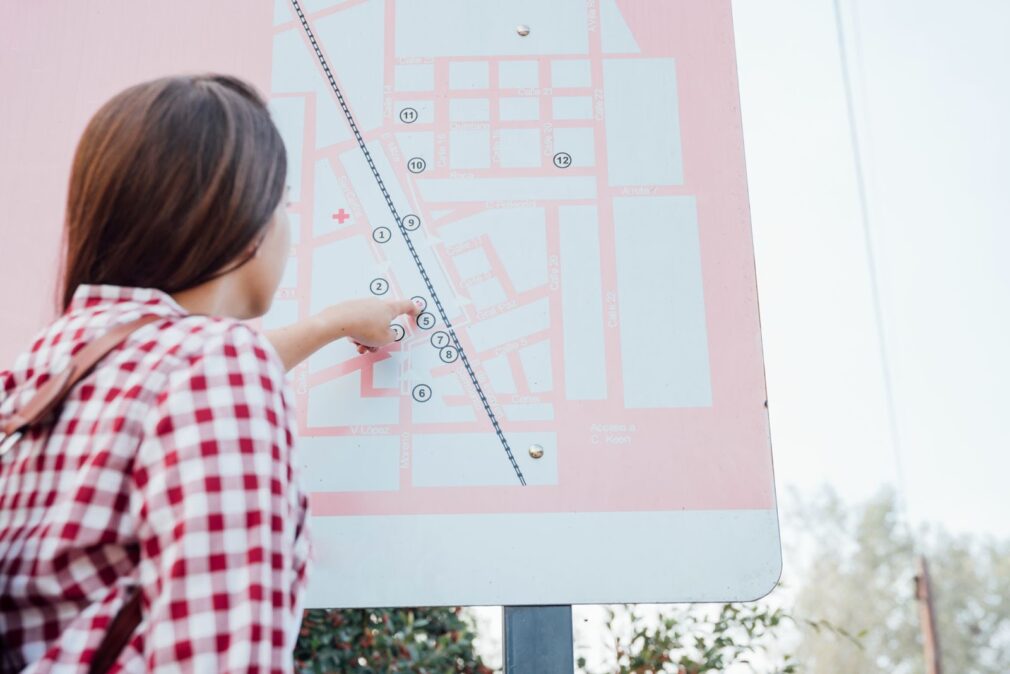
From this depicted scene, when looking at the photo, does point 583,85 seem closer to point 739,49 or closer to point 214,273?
point 739,49

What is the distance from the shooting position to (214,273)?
2.17 ft

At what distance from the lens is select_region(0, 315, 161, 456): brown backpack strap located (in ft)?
1.88

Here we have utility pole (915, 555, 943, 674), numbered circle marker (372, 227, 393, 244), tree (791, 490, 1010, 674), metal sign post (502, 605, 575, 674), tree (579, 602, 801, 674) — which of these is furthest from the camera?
tree (791, 490, 1010, 674)

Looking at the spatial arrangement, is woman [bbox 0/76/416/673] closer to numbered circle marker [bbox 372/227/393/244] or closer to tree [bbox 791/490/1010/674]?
numbered circle marker [bbox 372/227/393/244]

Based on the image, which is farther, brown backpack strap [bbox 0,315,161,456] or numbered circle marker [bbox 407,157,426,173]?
numbered circle marker [bbox 407,157,426,173]

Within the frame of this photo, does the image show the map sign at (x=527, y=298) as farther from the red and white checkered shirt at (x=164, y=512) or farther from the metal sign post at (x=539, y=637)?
the red and white checkered shirt at (x=164, y=512)

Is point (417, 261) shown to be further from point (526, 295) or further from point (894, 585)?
point (894, 585)

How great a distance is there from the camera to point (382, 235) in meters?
1.11

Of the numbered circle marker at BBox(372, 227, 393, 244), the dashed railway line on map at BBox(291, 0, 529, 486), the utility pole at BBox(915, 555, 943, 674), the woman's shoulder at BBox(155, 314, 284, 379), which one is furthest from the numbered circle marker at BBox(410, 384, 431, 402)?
the utility pole at BBox(915, 555, 943, 674)

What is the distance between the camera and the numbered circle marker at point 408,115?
45.4 inches

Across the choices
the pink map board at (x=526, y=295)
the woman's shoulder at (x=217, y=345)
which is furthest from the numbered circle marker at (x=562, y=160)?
the woman's shoulder at (x=217, y=345)

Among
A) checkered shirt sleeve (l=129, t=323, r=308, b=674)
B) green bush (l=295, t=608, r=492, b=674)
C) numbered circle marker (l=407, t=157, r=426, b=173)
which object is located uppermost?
numbered circle marker (l=407, t=157, r=426, b=173)

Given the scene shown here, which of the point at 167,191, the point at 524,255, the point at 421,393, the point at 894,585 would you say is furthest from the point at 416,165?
the point at 894,585

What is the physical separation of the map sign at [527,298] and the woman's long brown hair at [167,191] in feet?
1.37
